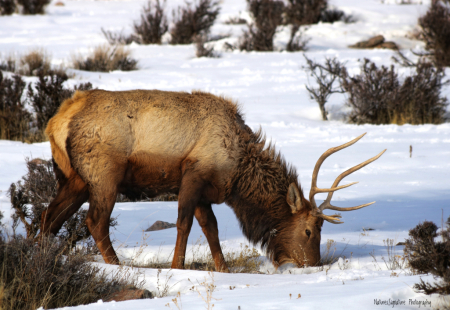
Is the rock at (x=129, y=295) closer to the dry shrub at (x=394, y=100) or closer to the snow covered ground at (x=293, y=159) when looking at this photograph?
the snow covered ground at (x=293, y=159)

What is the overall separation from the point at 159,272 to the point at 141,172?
1224 millimetres

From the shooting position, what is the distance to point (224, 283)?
3.89 m

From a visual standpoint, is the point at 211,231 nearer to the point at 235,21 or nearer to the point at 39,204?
the point at 39,204

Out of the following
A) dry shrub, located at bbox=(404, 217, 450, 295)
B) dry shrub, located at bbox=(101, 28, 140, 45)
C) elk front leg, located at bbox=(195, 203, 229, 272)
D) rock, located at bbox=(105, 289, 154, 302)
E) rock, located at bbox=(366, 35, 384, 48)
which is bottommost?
elk front leg, located at bbox=(195, 203, 229, 272)

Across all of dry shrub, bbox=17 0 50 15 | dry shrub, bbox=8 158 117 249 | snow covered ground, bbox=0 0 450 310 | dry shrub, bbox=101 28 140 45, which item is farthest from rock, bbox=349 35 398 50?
dry shrub, bbox=8 158 117 249

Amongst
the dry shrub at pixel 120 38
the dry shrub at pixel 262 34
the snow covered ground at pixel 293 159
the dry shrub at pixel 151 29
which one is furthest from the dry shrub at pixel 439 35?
the dry shrub at pixel 120 38

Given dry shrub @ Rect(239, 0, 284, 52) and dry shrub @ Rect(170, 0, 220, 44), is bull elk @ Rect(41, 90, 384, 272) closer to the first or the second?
dry shrub @ Rect(239, 0, 284, 52)

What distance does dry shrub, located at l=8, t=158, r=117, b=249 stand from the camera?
5.36 metres

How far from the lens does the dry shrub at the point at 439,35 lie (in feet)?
55.1

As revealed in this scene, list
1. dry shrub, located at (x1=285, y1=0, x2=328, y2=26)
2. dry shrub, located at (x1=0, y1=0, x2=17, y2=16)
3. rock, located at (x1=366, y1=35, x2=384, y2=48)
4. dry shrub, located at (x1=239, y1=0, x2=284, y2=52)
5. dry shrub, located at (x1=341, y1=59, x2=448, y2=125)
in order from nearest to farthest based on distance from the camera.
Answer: dry shrub, located at (x1=341, y1=59, x2=448, y2=125) < dry shrub, located at (x1=239, y1=0, x2=284, y2=52) < rock, located at (x1=366, y1=35, x2=384, y2=48) < dry shrub, located at (x1=285, y1=0, x2=328, y2=26) < dry shrub, located at (x1=0, y1=0, x2=17, y2=16)

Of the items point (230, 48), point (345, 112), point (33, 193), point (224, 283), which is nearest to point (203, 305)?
point (224, 283)

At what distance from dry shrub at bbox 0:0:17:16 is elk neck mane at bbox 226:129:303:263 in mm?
24065

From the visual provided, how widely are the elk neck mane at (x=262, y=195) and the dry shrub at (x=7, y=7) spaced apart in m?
24.1

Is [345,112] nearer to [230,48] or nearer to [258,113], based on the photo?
[258,113]
